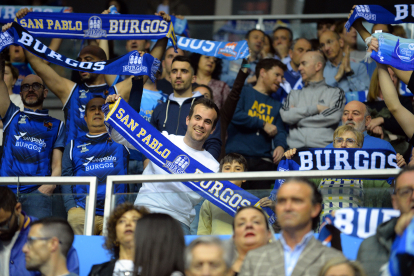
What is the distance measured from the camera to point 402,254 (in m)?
3.73

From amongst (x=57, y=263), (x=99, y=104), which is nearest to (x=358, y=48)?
(x=99, y=104)

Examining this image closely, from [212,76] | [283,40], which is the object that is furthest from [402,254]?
[283,40]

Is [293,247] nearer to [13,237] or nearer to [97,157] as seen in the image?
[13,237]

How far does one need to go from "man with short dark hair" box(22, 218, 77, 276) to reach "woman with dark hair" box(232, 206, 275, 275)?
1.20m

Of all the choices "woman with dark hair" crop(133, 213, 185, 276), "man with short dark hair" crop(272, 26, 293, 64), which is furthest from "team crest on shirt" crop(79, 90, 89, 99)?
"man with short dark hair" crop(272, 26, 293, 64)

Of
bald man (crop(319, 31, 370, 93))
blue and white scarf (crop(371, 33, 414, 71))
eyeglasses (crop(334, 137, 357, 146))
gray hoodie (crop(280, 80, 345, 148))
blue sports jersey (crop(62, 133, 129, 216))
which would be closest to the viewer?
eyeglasses (crop(334, 137, 357, 146))

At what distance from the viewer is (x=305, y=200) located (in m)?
4.01

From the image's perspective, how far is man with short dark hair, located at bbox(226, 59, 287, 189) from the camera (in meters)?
7.38

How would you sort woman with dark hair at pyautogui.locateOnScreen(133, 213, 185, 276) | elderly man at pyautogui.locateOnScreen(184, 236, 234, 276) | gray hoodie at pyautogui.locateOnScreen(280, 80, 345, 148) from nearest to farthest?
elderly man at pyautogui.locateOnScreen(184, 236, 234, 276) < woman with dark hair at pyautogui.locateOnScreen(133, 213, 185, 276) < gray hoodie at pyautogui.locateOnScreen(280, 80, 345, 148)

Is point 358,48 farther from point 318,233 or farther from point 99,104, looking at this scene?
point 318,233

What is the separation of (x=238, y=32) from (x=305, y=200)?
6.34 metres

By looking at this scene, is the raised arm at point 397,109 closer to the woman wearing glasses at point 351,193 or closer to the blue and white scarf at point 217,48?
the woman wearing glasses at point 351,193

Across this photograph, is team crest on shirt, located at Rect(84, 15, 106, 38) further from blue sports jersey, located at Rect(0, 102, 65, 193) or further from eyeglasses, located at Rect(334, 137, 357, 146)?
eyeglasses, located at Rect(334, 137, 357, 146)

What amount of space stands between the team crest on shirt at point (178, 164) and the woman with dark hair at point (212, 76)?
2.39 meters
